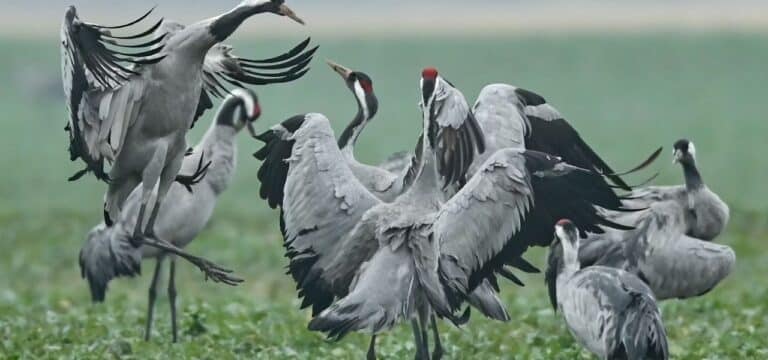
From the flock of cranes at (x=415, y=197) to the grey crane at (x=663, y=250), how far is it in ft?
0.04

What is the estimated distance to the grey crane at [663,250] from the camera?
981cm

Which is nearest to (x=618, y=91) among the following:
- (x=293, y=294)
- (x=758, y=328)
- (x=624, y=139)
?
(x=624, y=139)

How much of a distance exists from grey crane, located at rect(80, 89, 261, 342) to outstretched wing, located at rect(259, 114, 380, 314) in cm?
204

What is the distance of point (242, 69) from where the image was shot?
900 centimetres

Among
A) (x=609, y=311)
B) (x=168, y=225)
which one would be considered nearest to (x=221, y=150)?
(x=168, y=225)

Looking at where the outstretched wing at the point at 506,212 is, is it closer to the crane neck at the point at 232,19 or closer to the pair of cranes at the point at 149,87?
the pair of cranes at the point at 149,87

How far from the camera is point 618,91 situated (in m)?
44.6

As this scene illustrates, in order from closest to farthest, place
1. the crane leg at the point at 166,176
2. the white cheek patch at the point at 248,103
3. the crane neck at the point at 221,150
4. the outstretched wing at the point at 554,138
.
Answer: the crane leg at the point at 166,176 < the outstretched wing at the point at 554,138 < the crane neck at the point at 221,150 < the white cheek patch at the point at 248,103

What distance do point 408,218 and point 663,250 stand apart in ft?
7.85

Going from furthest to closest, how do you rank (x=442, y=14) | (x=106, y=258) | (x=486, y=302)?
1. (x=442, y=14)
2. (x=106, y=258)
3. (x=486, y=302)

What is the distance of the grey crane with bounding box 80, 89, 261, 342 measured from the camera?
10.7 metres

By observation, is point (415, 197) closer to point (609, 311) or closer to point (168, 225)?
point (609, 311)

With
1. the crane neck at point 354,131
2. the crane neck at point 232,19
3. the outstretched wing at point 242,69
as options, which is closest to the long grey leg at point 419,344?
the outstretched wing at point 242,69

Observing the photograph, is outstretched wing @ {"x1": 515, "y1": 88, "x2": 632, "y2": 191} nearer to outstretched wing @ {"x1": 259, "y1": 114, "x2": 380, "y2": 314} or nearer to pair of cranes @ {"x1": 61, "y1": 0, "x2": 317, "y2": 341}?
outstretched wing @ {"x1": 259, "y1": 114, "x2": 380, "y2": 314}
